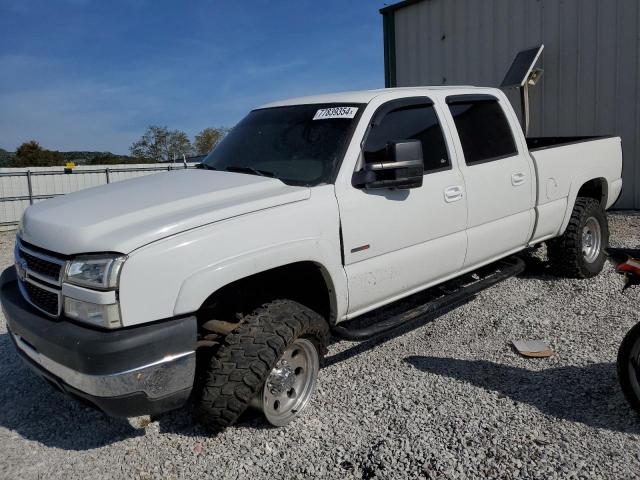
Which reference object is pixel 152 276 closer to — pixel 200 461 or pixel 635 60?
pixel 200 461

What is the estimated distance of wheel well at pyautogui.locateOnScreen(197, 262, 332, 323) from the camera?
10.3 feet

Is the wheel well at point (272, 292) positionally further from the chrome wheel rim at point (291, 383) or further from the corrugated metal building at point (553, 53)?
the corrugated metal building at point (553, 53)

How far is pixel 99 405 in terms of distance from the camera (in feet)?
8.62

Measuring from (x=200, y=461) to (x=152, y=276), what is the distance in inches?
42.2

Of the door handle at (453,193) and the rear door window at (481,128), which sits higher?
the rear door window at (481,128)

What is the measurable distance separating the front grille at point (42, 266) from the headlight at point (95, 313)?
200 mm

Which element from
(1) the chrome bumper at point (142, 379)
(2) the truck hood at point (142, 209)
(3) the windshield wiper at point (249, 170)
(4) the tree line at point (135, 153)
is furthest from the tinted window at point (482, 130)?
A: (4) the tree line at point (135, 153)

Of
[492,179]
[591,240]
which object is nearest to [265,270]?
[492,179]

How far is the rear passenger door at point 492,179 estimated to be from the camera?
4.29 m

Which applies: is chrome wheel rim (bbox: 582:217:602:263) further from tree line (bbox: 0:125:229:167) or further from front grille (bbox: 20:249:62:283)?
tree line (bbox: 0:125:229:167)

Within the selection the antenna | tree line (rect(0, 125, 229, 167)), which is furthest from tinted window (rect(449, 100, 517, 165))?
tree line (rect(0, 125, 229, 167))

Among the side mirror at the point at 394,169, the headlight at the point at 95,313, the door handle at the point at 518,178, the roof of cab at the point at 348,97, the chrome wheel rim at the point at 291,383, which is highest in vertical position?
the roof of cab at the point at 348,97

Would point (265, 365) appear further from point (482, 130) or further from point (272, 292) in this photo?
point (482, 130)

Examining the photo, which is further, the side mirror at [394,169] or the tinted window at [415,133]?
the tinted window at [415,133]
